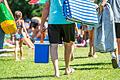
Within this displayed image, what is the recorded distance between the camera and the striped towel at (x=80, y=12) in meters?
7.75

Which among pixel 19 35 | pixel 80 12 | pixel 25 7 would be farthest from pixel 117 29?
pixel 25 7

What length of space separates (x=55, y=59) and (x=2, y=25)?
3.11 meters

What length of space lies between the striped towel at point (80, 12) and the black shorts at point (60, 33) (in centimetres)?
26

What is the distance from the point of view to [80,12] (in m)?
7.94

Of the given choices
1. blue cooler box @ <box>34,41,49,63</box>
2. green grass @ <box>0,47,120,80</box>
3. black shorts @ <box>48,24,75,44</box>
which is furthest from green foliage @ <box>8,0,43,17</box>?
black shorts @ <box>48,24,75,44</box>

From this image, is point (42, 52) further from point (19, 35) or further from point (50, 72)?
point (19, 35)

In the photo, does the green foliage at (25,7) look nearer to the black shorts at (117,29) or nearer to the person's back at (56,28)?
the black shorts at (117,29)

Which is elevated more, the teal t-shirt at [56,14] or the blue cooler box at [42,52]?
the teal t-shirt at [56,14]

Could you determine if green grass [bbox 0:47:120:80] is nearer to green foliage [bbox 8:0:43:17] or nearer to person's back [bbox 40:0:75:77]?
person's back [bbox 40:0:75:77]

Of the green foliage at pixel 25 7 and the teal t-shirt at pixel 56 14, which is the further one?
the green foliage at pixel 25 7

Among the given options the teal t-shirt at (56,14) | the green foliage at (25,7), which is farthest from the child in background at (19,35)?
the green foliage at (25,7)

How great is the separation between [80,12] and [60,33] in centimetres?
51

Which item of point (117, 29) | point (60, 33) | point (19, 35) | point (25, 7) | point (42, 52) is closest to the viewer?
point (60, 33)

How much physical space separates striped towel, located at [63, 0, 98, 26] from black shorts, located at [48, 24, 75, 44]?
0.26 metres
